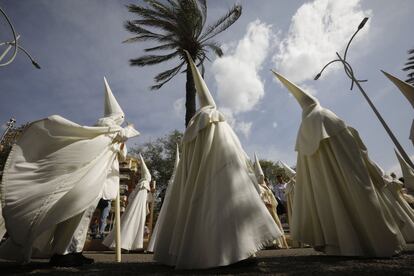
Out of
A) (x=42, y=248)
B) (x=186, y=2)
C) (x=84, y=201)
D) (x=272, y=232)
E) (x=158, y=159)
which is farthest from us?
(x=158, y=159)

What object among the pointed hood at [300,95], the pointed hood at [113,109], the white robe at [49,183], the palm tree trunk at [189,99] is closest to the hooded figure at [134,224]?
the white robe at [49,183]

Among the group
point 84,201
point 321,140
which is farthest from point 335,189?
point 84,201

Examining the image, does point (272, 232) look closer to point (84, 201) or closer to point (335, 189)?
point (335, 189)

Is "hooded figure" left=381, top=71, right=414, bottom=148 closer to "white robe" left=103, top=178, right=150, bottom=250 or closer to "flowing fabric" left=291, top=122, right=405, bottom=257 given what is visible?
"flowing fabric" left=291, top=122, right=405, bottom=257

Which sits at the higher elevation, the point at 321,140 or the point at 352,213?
the point at 321,140

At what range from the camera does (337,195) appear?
3.48 meters

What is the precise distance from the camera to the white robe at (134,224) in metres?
6.39

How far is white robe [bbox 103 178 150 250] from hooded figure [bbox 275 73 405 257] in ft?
14.6

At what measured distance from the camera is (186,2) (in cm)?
1075

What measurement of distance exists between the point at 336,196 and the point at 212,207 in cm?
191

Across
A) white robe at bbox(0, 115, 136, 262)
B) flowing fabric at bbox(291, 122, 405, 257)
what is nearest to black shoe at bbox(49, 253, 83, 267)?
white robe at bbox(0, 115, 136, 262)

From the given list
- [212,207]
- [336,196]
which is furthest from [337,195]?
[212,207]

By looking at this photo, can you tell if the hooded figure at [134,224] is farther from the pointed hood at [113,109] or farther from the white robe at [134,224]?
the pointed hood at [113,109]

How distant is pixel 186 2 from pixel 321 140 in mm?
9401
